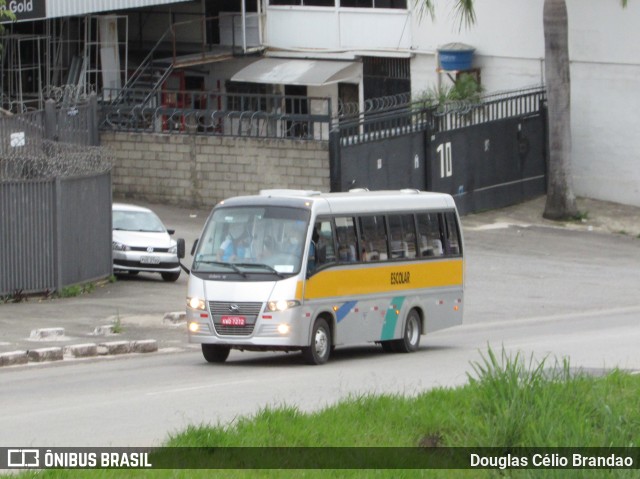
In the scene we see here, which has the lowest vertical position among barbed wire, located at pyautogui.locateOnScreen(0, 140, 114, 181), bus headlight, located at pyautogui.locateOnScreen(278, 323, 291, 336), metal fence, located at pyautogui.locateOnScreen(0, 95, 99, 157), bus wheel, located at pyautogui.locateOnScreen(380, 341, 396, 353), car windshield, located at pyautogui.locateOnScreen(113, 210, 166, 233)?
bus wheel, located at pyautogui.locateOnScreen(380, 341, 396, 353)

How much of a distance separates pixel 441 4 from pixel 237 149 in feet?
33.6

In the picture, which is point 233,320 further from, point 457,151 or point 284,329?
point 457,151

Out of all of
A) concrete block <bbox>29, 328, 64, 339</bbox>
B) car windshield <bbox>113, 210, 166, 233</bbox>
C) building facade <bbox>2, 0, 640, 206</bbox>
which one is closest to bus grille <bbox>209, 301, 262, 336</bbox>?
concrete block <bbox>29, 328, 64, 339</bbox>

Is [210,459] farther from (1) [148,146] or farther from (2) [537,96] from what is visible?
(2) [537,96]

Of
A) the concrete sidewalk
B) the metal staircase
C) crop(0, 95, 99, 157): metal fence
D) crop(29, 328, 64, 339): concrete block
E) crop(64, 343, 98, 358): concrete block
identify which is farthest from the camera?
the metal staircase

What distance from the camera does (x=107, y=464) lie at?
31.9ft

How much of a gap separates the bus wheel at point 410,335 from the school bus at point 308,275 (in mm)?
15

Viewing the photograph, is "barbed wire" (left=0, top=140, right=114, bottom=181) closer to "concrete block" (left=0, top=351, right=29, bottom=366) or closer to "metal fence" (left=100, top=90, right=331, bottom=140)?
"concrete block" (left=0, top=351, right=29, bottom=366)

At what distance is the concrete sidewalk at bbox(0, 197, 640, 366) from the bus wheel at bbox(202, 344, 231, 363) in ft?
6.47

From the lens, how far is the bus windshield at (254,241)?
59.7 ft

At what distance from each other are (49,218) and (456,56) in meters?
20.5

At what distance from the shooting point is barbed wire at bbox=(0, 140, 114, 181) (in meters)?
25.9

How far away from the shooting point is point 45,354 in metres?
19.2

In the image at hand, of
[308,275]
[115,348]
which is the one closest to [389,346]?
[308,275]
